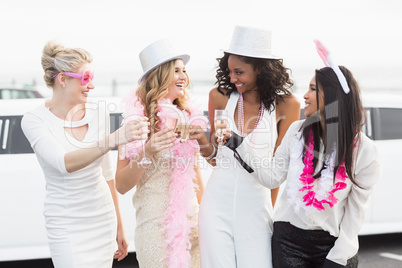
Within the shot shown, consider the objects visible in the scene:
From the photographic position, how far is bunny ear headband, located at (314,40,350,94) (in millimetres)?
2459

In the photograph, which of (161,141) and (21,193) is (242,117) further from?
(21,193)

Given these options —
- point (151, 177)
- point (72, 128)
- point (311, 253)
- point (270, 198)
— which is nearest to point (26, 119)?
point (72, 128)

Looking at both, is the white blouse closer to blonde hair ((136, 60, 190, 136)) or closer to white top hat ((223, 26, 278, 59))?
white top hat ((223, 26, 278, 59))

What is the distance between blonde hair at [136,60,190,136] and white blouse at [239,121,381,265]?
0.62 m

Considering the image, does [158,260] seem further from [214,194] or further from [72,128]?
[72,128]

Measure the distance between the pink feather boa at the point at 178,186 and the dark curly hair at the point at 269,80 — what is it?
361 millimetres

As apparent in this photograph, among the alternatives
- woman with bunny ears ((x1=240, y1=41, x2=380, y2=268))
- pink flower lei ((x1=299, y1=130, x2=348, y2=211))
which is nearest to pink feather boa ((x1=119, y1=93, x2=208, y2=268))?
woman with bunny ears ((x1=240, y1=41, x2=380, y2=268))

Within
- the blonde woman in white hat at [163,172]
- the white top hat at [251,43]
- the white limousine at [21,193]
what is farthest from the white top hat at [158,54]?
the white limousine at [21,193]

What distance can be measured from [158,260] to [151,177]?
48 centimetres

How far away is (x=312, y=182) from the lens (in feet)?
8.55

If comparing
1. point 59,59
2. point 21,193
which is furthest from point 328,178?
point 21,193

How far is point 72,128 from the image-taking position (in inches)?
110

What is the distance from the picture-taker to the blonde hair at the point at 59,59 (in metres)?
2.75

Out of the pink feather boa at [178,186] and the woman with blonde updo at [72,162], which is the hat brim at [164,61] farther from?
the woman with blonde updo at [72,162]
